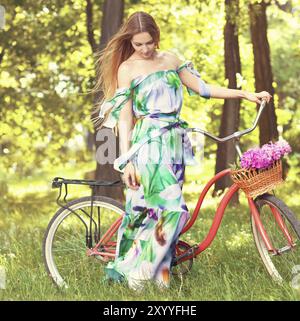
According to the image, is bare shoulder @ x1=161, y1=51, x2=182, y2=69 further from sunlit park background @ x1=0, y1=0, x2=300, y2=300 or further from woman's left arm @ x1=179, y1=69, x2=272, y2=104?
sunlit park background @ x1=0, y1=0, x2=300, y2=300

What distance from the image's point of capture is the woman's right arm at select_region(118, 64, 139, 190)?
5.16m

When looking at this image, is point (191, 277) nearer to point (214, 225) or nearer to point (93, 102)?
point (214, 225)

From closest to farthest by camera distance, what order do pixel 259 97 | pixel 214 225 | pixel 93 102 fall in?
pixel 259 97, pixel 214 225, pixel 93 102

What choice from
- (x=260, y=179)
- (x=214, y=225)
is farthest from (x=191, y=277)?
(x=260, y=179)

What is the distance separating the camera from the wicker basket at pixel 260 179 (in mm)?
4969

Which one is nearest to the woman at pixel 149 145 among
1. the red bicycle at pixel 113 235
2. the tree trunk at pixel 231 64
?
the red bicycle at pixel 113 235

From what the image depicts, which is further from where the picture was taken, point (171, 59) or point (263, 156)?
point (171, 59)

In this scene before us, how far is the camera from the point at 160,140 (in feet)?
16.9

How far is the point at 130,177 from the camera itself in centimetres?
518

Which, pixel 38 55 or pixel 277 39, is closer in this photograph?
pixel 38 55

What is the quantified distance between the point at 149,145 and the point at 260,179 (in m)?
0.76
